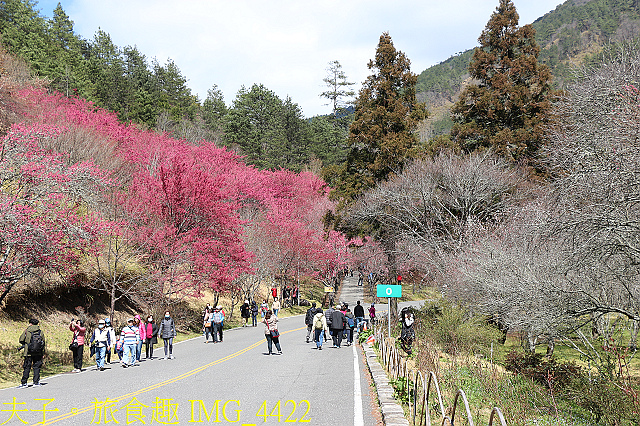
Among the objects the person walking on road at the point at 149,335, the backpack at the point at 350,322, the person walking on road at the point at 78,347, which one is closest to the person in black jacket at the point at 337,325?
the backpack at the point at 350,322

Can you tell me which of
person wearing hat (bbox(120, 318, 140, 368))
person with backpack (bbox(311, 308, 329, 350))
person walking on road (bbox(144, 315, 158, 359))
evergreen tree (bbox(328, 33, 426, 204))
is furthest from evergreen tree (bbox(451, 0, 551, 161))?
person wearing hat (bbox(120, 318, 140, 368))

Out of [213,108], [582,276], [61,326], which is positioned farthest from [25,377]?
[213,108]

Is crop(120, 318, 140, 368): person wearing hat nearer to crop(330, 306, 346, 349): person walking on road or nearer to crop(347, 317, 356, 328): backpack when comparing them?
crop(330, 306, 346, 349): person walking on road

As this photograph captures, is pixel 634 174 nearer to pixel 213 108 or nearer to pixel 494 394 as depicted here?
pixel 494 394

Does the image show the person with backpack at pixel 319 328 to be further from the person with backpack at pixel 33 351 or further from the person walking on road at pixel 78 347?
the person with backpack at pixel 33 351

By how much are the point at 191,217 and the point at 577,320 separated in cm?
1852

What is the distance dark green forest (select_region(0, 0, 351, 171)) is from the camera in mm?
49375

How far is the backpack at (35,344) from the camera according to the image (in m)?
12.9

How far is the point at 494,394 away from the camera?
500 inches

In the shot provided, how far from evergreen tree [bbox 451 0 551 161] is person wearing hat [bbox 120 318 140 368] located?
78.3ft

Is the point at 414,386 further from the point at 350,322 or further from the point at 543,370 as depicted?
the point at 350,322

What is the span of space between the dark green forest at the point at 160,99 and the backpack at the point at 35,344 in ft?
114

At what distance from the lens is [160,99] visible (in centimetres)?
6372

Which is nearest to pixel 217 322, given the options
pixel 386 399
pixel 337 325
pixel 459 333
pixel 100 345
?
pixel 337 325
